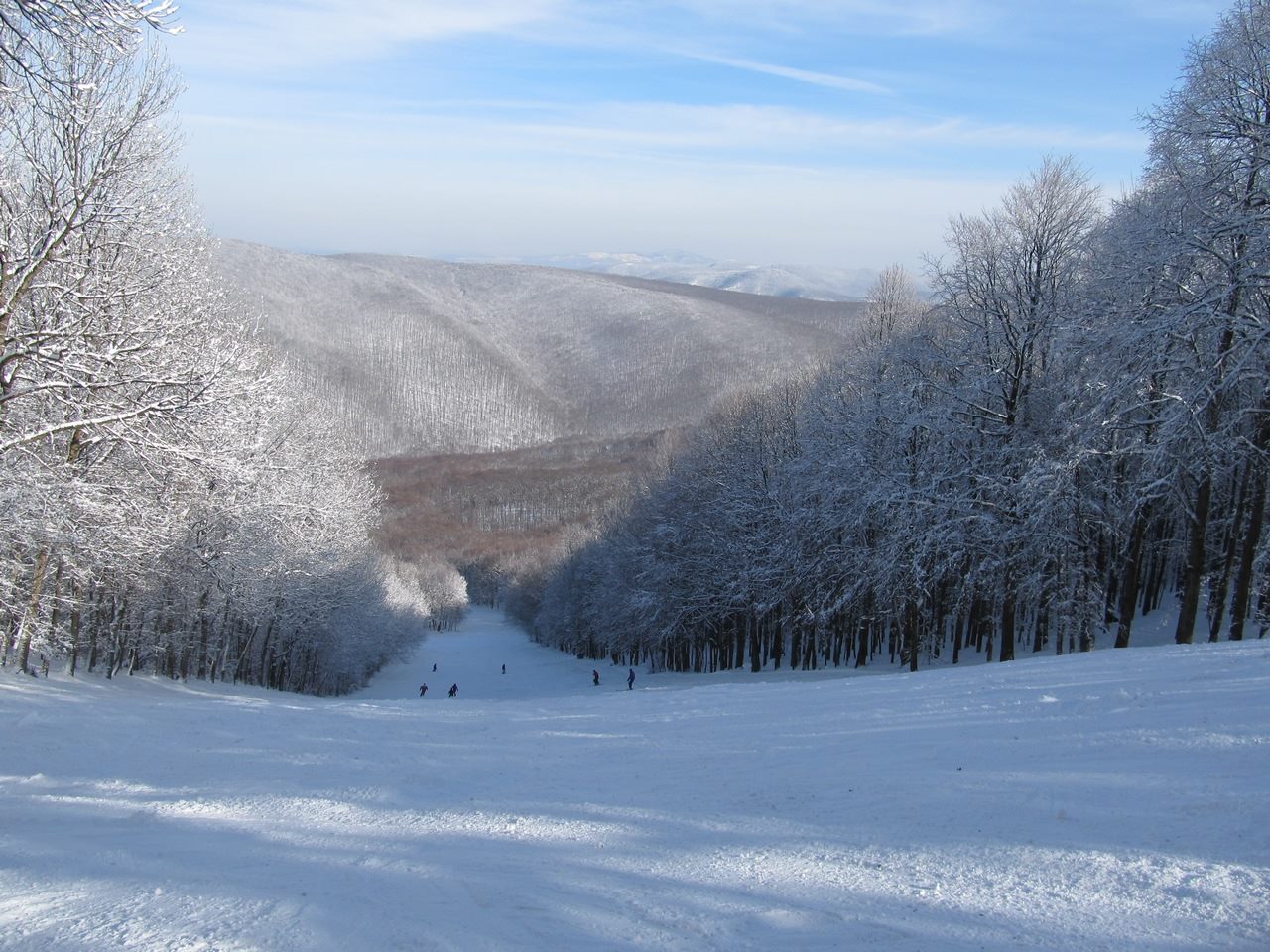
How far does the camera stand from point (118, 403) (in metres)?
11.6

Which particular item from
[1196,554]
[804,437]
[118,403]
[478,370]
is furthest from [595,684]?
[478,370]

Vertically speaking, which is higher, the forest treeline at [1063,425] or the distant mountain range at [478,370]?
the distant mountain range at [478,370]

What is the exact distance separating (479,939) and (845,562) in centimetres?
1902

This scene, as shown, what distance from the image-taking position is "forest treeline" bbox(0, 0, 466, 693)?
32.9ft

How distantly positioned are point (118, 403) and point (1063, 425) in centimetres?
1664

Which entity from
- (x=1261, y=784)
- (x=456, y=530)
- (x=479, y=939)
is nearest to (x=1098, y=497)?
(x=1261, y=784)

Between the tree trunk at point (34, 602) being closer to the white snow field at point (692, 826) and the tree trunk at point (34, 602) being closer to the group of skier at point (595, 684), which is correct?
the white snow field at point (692, 826)

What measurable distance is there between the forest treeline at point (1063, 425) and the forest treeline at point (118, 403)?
13713mm

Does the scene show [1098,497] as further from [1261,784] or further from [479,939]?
[479,939]

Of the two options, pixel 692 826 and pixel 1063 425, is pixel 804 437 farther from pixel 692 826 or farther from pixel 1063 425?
pixel 692 826

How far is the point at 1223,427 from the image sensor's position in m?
14.0

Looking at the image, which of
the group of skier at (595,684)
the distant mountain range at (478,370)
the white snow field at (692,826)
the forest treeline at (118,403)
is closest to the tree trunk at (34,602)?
the forest treeline at (118,403)

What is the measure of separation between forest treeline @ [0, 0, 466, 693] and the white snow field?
3879 mm

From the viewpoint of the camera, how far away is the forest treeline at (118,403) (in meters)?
10.0
